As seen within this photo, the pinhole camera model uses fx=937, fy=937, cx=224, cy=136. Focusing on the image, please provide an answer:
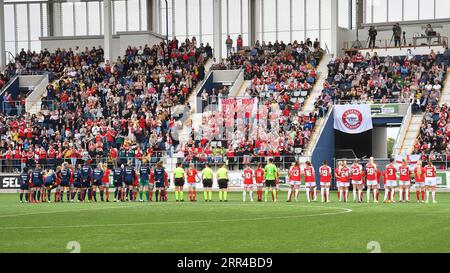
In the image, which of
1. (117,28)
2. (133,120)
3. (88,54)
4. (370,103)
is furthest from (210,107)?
(117,28)

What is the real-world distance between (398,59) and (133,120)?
655 inches

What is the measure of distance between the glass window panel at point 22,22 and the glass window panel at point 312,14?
22.5m

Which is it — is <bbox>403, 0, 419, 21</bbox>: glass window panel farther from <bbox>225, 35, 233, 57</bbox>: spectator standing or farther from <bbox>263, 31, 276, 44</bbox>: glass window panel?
<bbox>225, 35, 233, 57</bbox>: spectator standing

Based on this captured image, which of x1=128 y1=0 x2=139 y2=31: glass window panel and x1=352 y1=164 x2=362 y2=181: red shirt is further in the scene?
x1=128 y1=0 x2=139 y2=31: glass window panel

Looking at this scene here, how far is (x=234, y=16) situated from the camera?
70.4 m

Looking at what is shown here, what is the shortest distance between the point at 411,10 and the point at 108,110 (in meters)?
23.2

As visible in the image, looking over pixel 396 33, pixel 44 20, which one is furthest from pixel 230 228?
pixel 44 20

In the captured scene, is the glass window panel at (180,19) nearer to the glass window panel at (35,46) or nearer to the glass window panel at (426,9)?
the glass window panel at (35,46)

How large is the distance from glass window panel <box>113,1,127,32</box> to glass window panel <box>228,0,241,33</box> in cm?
851

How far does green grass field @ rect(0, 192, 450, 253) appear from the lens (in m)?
18.0

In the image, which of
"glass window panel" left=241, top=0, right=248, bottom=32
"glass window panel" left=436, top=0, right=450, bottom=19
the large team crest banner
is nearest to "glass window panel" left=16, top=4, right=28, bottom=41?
"glass window panel" left=241, top=0, right=248, bottom=32

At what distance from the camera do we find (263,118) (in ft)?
169

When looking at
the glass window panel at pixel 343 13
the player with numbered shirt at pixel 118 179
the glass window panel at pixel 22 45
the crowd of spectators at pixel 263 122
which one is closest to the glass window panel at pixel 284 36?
the glass window panel at pixel 343 13

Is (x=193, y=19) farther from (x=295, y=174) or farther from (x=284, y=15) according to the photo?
(x=295, y=174)
